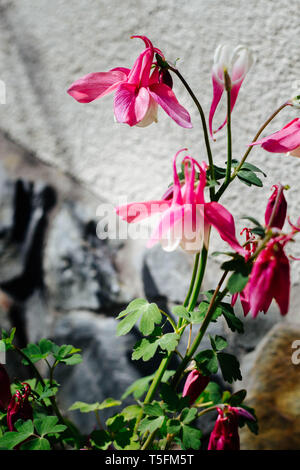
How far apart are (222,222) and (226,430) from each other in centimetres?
31

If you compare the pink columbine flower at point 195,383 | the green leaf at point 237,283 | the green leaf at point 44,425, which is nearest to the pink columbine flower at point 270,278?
the green leaf at point 237,283

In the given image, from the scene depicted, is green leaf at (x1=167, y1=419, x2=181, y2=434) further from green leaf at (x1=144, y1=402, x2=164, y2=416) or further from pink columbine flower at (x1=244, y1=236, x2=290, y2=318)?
pink columbine flower at (x1=244, y1=236, x2=290, y2=318)

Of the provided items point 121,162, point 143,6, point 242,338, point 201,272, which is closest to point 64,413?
point 242,338

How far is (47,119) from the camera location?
1.40 meters

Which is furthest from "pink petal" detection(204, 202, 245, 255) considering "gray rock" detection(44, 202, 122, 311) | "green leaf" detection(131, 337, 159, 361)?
"gray rock" detection(44, 202, 122, 311)

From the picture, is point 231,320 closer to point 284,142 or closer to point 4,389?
point 284,142

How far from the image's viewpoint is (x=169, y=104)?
609 millimetres

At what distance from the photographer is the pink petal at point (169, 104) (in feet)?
1.95

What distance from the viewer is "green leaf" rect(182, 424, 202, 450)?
650mm

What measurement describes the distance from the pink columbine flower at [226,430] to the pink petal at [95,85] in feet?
1.62

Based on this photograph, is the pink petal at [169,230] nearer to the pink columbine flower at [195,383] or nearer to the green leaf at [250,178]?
the green leaf at [250,178]

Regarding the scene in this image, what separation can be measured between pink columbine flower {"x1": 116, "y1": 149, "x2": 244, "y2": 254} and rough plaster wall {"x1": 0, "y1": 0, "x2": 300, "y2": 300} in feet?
1.98

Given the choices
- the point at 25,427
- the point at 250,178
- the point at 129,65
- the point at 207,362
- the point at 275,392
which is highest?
the point at 129,65

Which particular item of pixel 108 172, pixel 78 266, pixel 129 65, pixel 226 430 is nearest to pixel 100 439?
pixel 226 430
